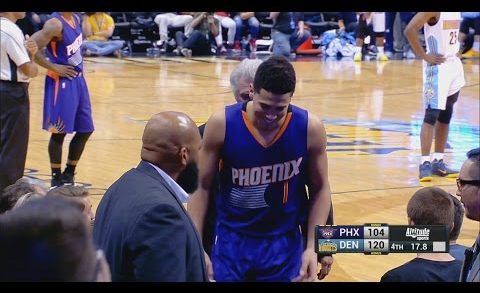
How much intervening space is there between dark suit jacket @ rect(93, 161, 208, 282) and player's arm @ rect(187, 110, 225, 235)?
50.8 inches

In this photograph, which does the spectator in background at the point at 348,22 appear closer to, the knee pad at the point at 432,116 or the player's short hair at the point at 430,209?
the knee pad at the point at 432,116

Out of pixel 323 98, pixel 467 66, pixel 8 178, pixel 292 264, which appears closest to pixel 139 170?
pixel 292 264

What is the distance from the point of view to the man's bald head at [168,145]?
3.41 meters

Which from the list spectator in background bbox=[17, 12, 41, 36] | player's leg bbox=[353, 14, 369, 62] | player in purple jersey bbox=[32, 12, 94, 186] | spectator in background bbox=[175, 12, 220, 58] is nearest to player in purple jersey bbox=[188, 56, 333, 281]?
player in purple jersey bbox=[32, 12, 94, 186]

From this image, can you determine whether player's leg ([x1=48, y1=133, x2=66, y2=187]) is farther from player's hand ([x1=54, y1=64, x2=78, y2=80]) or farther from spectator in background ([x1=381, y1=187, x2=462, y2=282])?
spectator in background ([x1=381, y1=187, x2=462, y2=282])

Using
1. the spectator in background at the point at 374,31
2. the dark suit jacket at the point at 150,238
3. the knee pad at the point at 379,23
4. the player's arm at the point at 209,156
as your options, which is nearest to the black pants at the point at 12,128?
the player's arm at the point at 209,156

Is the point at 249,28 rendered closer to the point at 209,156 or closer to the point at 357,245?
the point at 209,156

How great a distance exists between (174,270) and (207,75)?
1490 cm

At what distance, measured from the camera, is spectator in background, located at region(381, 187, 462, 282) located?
404 cm

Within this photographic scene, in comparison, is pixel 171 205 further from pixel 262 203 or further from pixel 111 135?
pixel 111 135

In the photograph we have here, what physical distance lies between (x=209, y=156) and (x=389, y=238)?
1653mm

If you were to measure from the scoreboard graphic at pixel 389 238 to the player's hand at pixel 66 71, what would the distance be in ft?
18.6

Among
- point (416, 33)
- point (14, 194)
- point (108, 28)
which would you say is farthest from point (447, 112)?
point (108, 28)
